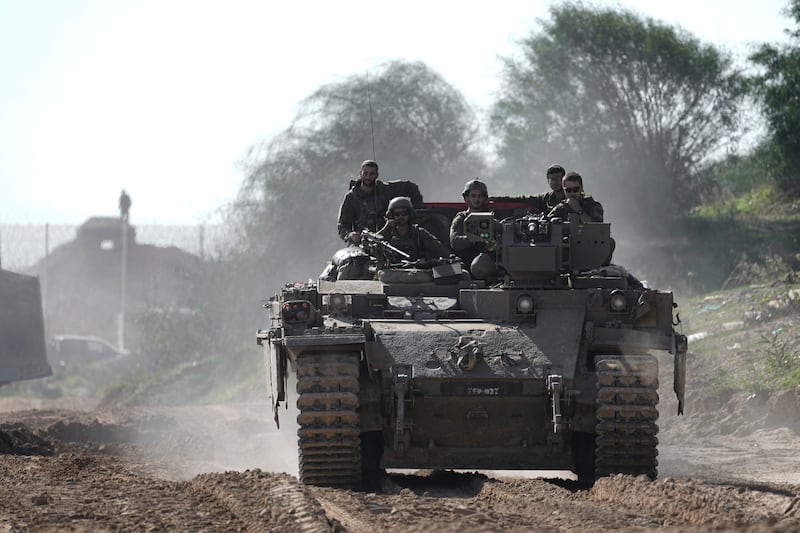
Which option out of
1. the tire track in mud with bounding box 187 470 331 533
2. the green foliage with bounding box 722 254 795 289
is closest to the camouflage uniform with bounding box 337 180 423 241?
the tire track in mud with bounding box 187 470 331 533

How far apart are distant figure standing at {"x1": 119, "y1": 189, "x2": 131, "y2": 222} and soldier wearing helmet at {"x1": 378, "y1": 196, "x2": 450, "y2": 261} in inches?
1560

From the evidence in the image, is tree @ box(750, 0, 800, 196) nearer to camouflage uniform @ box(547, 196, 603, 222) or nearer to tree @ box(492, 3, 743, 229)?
tree @ box(492, 3, 743, 229)

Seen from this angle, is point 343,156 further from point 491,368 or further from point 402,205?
point 491,368

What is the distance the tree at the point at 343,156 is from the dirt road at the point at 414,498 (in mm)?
17809

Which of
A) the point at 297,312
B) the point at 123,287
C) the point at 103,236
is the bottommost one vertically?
the point at 297,312

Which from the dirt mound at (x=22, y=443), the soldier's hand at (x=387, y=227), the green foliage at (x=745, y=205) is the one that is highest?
the green foliage at (x=745, y=205)

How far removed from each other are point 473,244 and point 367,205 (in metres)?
1.81

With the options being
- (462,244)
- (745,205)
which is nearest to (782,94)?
(745,205)

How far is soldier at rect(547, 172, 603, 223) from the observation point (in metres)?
12.9

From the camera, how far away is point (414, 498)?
9469 mm

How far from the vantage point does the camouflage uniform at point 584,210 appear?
1286 centimetres

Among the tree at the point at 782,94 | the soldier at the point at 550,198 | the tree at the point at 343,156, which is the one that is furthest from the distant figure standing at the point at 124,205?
the soldier at the point at 550,198

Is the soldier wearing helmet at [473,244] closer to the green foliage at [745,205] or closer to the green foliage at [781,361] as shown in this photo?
the green foliage at [781,361]

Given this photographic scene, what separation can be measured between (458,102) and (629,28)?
16.4 ft
